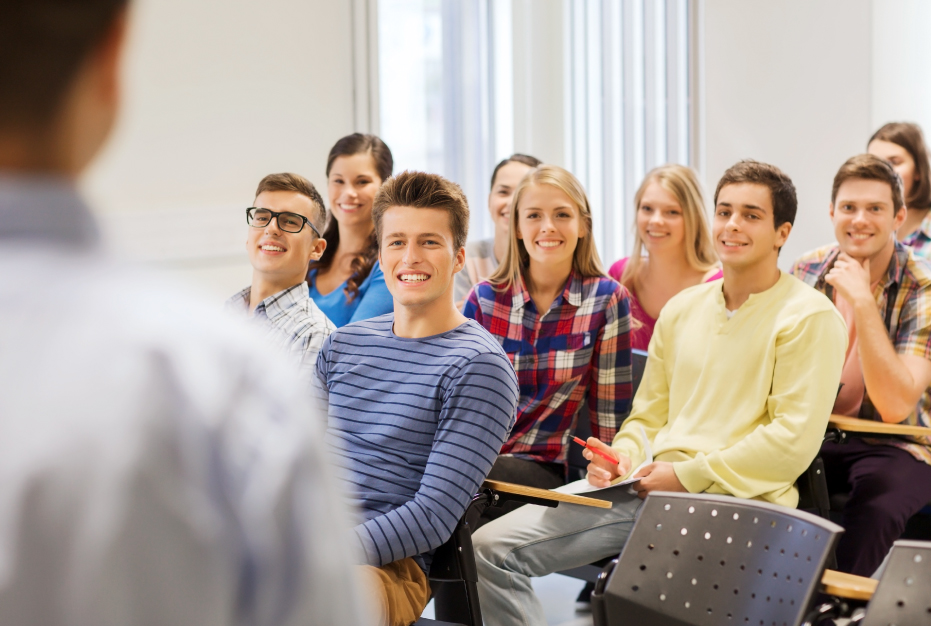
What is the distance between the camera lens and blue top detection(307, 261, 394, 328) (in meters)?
2.75

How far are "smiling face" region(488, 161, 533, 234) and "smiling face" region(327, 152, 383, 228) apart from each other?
60cm

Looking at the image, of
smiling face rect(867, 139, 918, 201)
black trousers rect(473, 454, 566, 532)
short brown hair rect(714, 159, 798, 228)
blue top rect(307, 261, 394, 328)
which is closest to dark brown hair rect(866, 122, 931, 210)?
smiling face rect(867, 139, 918, 201)

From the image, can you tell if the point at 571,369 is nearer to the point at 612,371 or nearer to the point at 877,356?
the point at 612,371

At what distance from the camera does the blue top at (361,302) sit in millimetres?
2752

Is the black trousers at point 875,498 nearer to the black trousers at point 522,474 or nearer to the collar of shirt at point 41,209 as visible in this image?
the black trousers at point 522,474

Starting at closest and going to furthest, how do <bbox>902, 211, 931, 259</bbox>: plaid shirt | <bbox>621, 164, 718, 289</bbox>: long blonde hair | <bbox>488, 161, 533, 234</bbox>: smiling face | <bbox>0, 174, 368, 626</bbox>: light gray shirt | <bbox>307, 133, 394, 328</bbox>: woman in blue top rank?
<bbox>0, 174, 368, 626</bbox>: light gray shirt
<bbox>307, 133, 394, 328</bbox>: woman in blue top
<bbox>621, 164, 718, 289</bbox>: long blonde hair
<bbox>902, 211, 931, 259</bbox>: plaid shirt
<bbox>488, 161, 533, 234</bbox>: smiling face

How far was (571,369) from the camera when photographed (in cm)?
263

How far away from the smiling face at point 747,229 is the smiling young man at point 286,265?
1117 millimetres

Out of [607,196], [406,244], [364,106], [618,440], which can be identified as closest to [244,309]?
[406,244]

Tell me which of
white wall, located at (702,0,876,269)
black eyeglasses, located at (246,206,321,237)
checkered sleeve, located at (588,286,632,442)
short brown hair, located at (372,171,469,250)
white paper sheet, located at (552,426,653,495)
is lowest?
white paper sheet, located at (552,426,653,495)

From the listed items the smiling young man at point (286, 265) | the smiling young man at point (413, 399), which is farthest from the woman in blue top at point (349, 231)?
the smiling young man at point (413, 399)

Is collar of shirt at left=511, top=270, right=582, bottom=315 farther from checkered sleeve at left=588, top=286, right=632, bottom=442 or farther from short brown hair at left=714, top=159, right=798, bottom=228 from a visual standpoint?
short brown hair at left=714, top=159, right=798, bottom=228

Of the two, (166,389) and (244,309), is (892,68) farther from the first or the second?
(166,389)

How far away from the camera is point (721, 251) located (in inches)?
99.7
